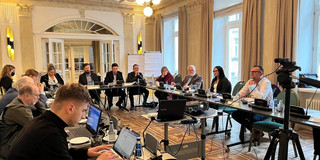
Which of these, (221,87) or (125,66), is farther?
(125,66)

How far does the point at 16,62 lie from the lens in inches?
281

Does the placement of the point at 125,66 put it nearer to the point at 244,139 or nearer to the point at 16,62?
the point at 16,62

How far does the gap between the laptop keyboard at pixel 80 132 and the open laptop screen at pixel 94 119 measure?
51 mm

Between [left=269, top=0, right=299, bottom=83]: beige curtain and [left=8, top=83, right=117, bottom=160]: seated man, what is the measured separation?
14.0 feet

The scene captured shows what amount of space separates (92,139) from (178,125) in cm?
289

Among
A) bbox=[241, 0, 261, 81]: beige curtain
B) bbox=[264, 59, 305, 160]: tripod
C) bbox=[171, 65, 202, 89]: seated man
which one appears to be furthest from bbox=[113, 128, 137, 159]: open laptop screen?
bbox=[241, 0, 261, 81]: beige curtain

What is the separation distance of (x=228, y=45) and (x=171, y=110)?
176 inches

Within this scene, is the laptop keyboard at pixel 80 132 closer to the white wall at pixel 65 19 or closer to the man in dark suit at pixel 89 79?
the man in dark suit at pixel 89 79

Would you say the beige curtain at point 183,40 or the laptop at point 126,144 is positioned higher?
the beige curtain at point 183,40

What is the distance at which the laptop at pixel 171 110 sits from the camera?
A: 2.58 metres

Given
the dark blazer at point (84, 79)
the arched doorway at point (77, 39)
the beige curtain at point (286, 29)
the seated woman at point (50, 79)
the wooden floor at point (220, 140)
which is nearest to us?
the wooden floor at point (220, 140)

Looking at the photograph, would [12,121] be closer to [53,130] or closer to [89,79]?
[53,130]

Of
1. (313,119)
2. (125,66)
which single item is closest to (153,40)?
(125,66)

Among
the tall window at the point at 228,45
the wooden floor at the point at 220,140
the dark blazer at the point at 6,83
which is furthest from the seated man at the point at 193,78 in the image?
the dark blazer at the point at 6,83
